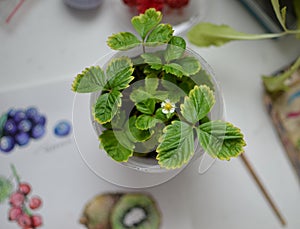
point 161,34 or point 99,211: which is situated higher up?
point 161,34

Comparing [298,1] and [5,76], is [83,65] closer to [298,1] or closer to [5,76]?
[5,76]

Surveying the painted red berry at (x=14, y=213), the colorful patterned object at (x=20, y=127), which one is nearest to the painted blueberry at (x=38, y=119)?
the colorful patterned object at (x=20, y=127)

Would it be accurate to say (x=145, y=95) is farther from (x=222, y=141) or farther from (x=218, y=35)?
(x=218, y=35)

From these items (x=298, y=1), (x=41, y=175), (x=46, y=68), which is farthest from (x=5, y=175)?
(x=298, y=1)

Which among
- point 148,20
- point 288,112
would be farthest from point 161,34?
point 288,112

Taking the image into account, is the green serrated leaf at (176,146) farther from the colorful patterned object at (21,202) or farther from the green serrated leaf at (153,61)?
the colorful patterned object at (21,202)

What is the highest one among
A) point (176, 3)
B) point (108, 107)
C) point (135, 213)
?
point (176, 3)
